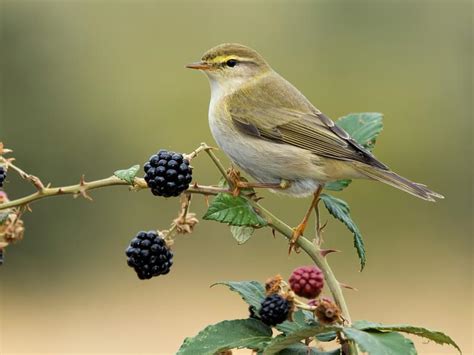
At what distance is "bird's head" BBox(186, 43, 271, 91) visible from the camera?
4.42 m

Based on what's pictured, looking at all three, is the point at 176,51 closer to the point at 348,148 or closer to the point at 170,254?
the point at 348,148

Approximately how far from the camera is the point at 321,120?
4.11 metres

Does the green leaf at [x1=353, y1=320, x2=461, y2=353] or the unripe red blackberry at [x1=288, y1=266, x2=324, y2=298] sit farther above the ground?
the unripe red blackberry at [x1=288, y1=266, x2=324, y2=298]

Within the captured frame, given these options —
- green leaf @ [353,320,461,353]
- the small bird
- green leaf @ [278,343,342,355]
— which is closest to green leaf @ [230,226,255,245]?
green leaf @ [278,343,342,355]

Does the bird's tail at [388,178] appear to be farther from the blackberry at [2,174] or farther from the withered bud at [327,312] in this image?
the blackberry at [2,174]

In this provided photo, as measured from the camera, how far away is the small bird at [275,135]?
3.66 metres

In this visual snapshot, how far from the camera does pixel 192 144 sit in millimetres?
11117

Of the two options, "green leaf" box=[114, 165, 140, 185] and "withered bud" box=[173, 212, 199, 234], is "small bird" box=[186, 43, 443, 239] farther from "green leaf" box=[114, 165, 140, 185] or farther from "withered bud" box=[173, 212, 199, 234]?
"green leaf" box=[114, 165, 140, 185]

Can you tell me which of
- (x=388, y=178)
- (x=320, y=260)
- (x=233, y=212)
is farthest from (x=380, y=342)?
(x=388, y=178)

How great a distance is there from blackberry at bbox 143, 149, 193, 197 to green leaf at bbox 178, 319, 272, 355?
Answer: 16.5 inches

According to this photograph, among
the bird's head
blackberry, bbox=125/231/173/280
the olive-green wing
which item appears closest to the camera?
blackberry, bbox=125/231/173/280

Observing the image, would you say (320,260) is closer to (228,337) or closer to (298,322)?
(298,322)

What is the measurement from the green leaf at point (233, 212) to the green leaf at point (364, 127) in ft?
2.79

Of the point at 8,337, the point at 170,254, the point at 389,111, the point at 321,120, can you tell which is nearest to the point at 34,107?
the point at 8,337
